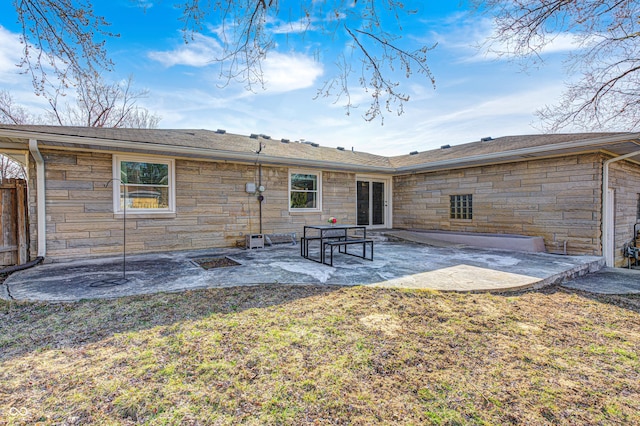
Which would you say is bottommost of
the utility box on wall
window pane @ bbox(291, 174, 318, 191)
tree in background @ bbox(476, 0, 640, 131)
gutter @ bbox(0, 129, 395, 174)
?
the utility box on wall

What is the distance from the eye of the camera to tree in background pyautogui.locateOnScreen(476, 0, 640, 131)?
16.0 ft

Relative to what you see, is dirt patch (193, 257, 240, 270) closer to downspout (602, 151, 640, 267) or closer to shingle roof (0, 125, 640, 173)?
shingle roof (0, 125, 640, 173)

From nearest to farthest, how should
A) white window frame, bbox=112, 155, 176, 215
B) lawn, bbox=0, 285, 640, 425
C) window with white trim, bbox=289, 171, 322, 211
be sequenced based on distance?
1. lawn, bbox=0, 285, 640, 425
2. white window frame, bbox=112, 155, 176, 215
3. window with white trim, bbox=289, 171, 322, 211

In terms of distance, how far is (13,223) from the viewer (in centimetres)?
555

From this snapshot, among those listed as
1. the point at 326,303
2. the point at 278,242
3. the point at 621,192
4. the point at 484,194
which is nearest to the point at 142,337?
the point at 326,303

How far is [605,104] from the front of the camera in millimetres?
7547

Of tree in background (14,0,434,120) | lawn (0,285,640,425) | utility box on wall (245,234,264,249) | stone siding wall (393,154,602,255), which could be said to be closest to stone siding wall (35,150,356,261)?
utility box on wall (245,234,264,249)

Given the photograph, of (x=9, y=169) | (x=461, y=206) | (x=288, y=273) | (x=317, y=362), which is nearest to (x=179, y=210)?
(x=288, y=273)

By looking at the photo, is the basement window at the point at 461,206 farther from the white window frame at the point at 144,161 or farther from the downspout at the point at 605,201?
the white window frame at the point at 144,161

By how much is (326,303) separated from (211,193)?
510 centimetres

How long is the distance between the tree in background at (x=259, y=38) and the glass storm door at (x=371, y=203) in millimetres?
6950

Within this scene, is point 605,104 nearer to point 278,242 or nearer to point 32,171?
point 278,242

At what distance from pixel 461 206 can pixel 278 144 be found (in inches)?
230

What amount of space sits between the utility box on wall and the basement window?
576 centimetres
